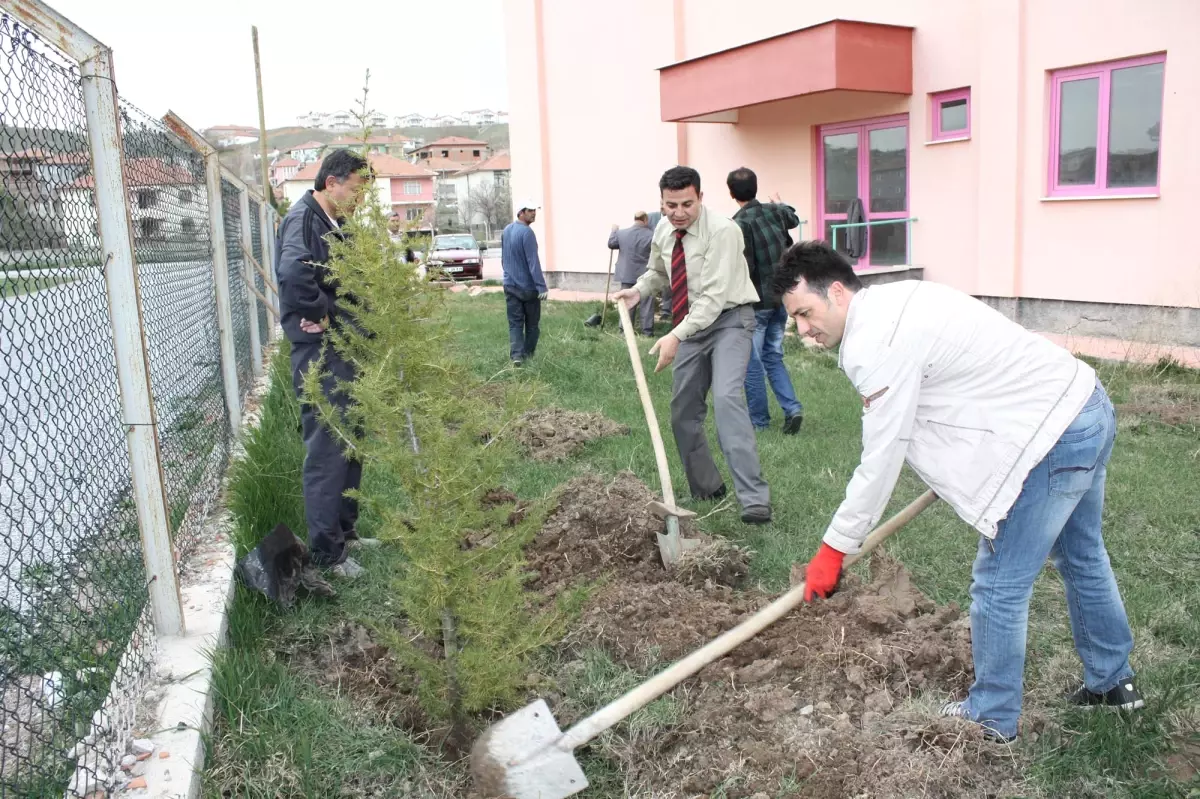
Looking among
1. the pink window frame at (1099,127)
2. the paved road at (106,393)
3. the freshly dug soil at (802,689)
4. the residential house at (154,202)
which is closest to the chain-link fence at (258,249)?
the paved road at (106,393)

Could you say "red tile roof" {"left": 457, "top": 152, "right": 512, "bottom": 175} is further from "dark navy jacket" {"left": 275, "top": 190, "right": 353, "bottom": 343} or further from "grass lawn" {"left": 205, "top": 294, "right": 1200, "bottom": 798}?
"dark navy jacket" {"left": 275, "top": 190, "right": 353, "bottom": 343}

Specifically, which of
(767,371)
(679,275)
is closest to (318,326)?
(679,275)

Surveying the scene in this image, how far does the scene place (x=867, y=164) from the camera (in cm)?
1352

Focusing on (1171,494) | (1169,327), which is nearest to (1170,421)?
(1171,494)

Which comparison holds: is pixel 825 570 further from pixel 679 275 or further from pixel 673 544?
pixel 679 275

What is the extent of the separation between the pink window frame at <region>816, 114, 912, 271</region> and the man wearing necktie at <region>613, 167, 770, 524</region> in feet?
25.4

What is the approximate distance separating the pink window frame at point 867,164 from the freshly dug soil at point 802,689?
929cm

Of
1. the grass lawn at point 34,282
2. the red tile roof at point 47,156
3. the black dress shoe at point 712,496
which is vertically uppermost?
the red tile roof at point 47,156

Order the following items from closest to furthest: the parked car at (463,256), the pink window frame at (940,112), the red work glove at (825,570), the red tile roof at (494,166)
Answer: the red work glove at (825,570)
the pink window frame at (940,112)
the parked car at (463,256)
the red tile roof at (494,166)

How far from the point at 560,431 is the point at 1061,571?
4198 mm

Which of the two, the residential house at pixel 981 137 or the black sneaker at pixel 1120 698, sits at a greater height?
the residential house at pixel 981 137

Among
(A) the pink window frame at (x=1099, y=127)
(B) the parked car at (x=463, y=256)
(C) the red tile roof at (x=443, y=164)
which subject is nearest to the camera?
(A) the pink window frame at (x=1099, y=127)

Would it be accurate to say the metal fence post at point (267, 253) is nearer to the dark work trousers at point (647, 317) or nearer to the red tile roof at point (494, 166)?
the dark work trousers at point (647, 317)

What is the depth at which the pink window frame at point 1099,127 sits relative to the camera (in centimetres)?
998
